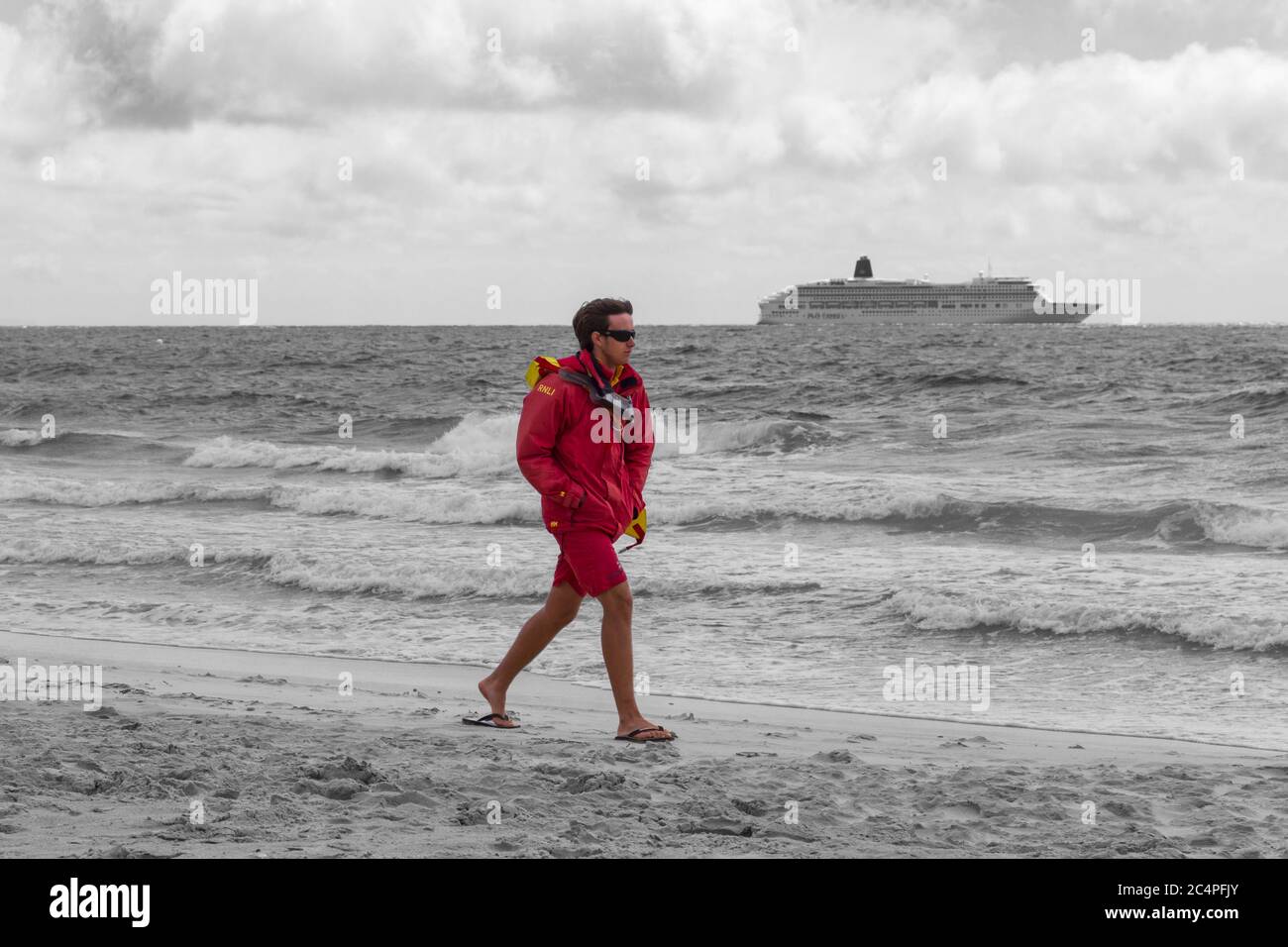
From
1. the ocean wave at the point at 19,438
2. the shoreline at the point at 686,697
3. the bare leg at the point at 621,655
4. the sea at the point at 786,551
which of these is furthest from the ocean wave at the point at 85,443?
the bare leg at the point at 621,655

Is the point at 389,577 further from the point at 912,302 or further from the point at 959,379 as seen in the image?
the point at 912,302

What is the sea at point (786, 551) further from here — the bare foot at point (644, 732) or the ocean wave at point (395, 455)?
the bare foot at point (644, 732)

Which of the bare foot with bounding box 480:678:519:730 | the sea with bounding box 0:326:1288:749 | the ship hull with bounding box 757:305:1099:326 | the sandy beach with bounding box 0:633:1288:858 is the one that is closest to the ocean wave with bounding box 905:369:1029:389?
the sea with bounding box 0:326:1288:749

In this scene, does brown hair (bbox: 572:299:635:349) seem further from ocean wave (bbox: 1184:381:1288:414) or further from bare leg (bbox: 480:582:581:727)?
ocean wave (bbox: 1184:381:1288:414)

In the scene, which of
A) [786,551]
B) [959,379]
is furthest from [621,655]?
[959,379]

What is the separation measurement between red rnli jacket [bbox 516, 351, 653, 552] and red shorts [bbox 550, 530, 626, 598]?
0.04 metres

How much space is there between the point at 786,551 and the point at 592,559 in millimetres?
6925

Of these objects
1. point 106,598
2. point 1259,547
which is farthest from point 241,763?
point 1259,547

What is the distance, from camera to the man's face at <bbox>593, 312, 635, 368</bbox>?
522 centimetres

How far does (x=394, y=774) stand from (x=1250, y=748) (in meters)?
3.72

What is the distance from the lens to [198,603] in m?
10.1

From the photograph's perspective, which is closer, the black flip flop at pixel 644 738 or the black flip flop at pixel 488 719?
the black flip flop at pixel 644 738

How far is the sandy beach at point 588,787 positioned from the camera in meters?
4.02

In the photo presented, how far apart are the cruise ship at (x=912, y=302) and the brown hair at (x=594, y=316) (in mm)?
125610
